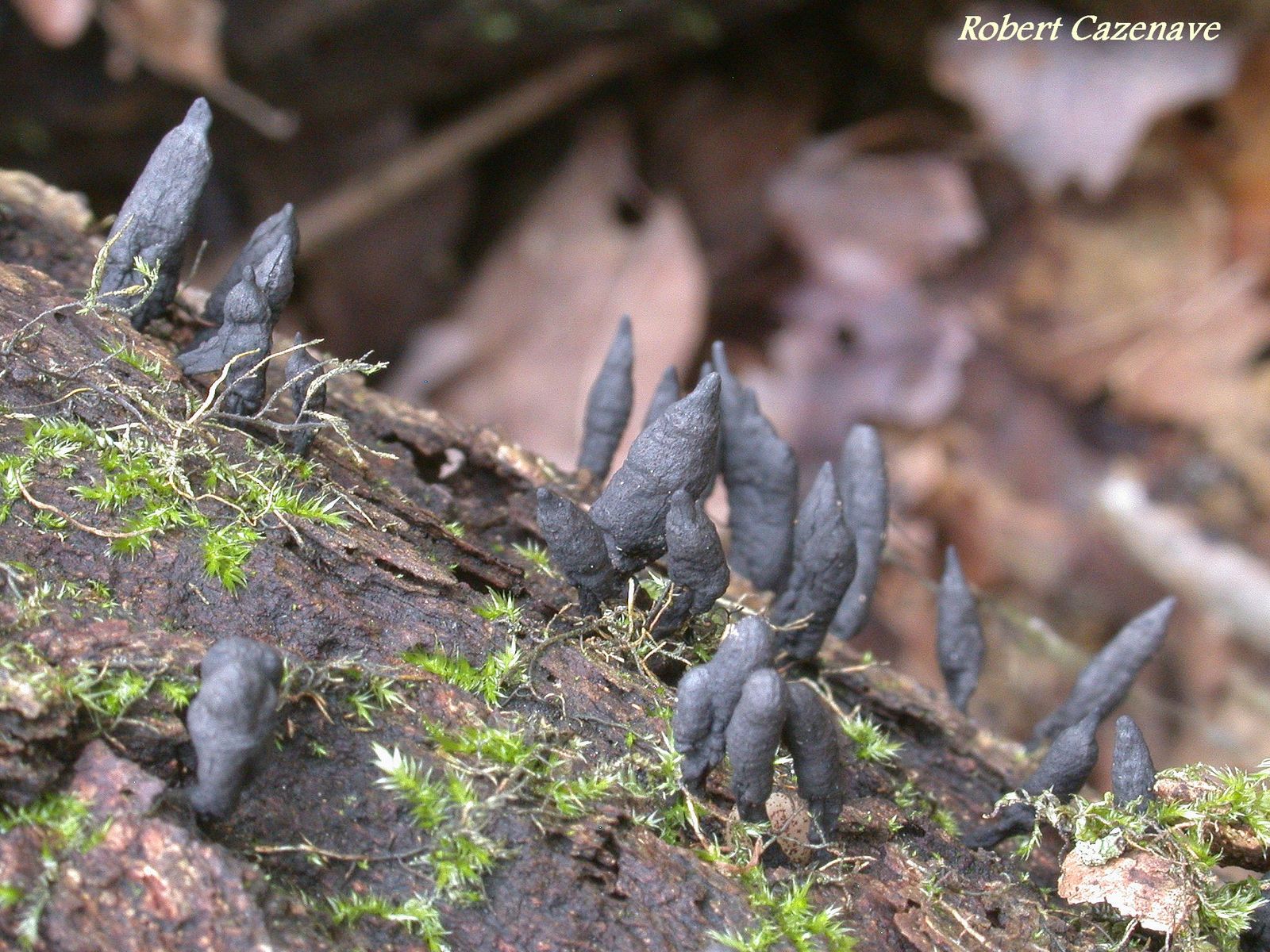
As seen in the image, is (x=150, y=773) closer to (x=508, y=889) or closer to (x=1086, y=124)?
(x=508, y=889)

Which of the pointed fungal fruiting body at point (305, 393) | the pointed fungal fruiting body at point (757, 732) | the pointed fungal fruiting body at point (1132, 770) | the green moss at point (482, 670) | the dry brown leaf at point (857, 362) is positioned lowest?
the dry brown leaf at point (857, 362)

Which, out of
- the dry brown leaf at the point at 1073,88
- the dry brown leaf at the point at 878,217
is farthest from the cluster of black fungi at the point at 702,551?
the dry brown leaf at the point at 1073,88

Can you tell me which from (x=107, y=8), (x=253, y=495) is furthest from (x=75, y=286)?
(x=107, y=8)

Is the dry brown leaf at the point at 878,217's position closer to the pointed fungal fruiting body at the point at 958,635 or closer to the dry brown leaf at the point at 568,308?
the dry brown leaf at the point at 568,308

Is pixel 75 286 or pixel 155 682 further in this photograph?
pixel 75 286

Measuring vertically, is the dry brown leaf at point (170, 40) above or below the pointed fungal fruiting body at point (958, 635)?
above

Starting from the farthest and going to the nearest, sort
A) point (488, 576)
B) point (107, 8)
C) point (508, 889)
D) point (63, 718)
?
point (107, 8) < point (488, 576) < point (508, 889) < point (63, 718)

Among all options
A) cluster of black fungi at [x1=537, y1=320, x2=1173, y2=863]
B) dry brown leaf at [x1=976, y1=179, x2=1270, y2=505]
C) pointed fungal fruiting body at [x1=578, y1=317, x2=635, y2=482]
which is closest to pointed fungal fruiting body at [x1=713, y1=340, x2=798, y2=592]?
cluster of black fungi at [x1=537, y1=320, x2=1173, y2=863]
